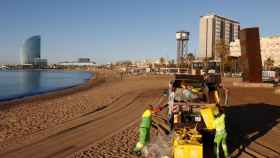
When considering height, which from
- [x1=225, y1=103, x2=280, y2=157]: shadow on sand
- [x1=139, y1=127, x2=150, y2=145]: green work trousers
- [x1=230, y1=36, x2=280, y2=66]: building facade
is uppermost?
[x1=230, y1=36, x2=280, y2=66]: building facade

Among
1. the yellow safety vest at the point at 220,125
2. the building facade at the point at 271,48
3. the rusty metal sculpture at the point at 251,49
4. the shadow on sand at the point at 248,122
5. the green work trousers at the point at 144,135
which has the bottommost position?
the shadow on sand at the point at 248,122

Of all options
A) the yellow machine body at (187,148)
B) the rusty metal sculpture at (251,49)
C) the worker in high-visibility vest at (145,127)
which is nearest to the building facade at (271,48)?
the rusty metal sculpture at (251,49)

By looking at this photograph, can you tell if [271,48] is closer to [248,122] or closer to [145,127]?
[248,122]

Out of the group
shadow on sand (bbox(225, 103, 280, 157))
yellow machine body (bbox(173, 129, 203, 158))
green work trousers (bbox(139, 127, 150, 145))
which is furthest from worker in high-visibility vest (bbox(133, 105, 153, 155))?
shadow on sand (bbox(225, 103, 280, 157))

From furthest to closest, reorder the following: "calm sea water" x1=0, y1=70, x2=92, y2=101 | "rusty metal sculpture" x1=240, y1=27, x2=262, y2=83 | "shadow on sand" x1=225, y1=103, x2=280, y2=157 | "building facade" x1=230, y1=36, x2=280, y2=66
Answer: "building facade" x1=230, y1=36, x2=280, y2=66, "calm sea water" x1=0, y1=70, x2=92, y2=101, "rusty metal sculpture" x1=240, y1=27, x2=262, y2=83, "shadow on sand" x1=225, y1=103, x2=280, y2=157

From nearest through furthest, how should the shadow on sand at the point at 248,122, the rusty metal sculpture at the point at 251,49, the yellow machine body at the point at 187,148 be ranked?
1. the yellow machine body at the point at 187,148
2. the shadow on sand at the point at 248,122
3. the rusty metal sculpture at the point at 251,49

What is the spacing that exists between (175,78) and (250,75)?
1051 inches

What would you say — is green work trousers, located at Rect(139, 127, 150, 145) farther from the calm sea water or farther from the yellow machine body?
the calm sea water

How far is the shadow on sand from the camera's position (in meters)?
13.0

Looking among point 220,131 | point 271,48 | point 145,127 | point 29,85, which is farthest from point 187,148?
point 271,48

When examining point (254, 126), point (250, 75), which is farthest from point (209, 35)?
point (254, 126)

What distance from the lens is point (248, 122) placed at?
17.5m

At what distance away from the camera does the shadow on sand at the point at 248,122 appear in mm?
12953

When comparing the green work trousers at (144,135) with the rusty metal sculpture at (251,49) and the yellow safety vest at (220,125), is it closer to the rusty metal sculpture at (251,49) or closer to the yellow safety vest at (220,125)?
the yellow safety vest at (220,125)
